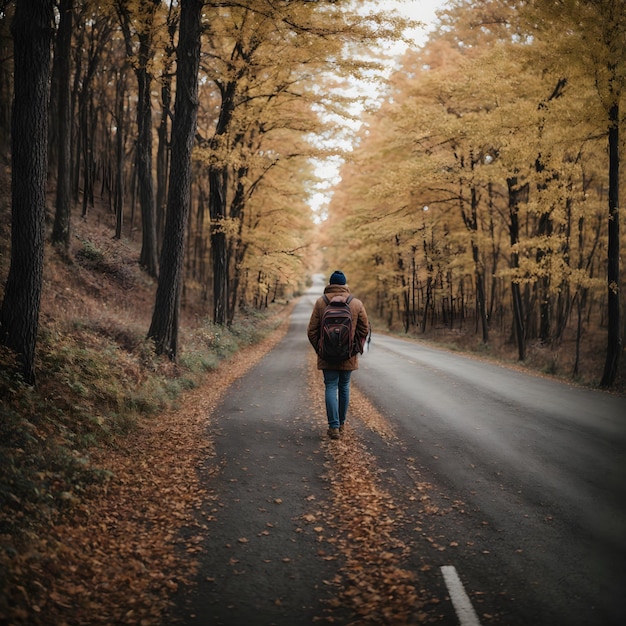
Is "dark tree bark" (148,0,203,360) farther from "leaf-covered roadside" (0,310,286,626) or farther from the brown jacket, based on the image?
the brown jacket

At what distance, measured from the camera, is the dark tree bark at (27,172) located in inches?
236

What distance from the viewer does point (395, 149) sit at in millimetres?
20109

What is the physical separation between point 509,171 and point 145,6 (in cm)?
1306

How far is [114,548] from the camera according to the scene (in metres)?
3.84

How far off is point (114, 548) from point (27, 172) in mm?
4883

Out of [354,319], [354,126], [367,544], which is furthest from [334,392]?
[354,126]

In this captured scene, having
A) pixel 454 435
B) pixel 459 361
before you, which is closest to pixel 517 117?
pixel 459 361

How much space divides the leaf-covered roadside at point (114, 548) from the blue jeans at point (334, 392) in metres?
1.78

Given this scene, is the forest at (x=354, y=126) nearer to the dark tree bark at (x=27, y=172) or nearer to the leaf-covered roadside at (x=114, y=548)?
the dark tree bark at (x=27, y=172)

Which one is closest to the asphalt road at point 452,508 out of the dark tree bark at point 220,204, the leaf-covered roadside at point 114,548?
the leaf-covered roadside at point 114,548

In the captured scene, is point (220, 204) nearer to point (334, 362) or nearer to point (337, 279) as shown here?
point (337, 279)

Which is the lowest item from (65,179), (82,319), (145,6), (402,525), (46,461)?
(402,525)

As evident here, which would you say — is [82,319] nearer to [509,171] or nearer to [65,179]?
[65,179]

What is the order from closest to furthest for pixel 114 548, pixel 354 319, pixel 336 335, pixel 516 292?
1. pixel 114 548
2. pixel 336 335
3. pixel 354 319
4. pixel 516 292
